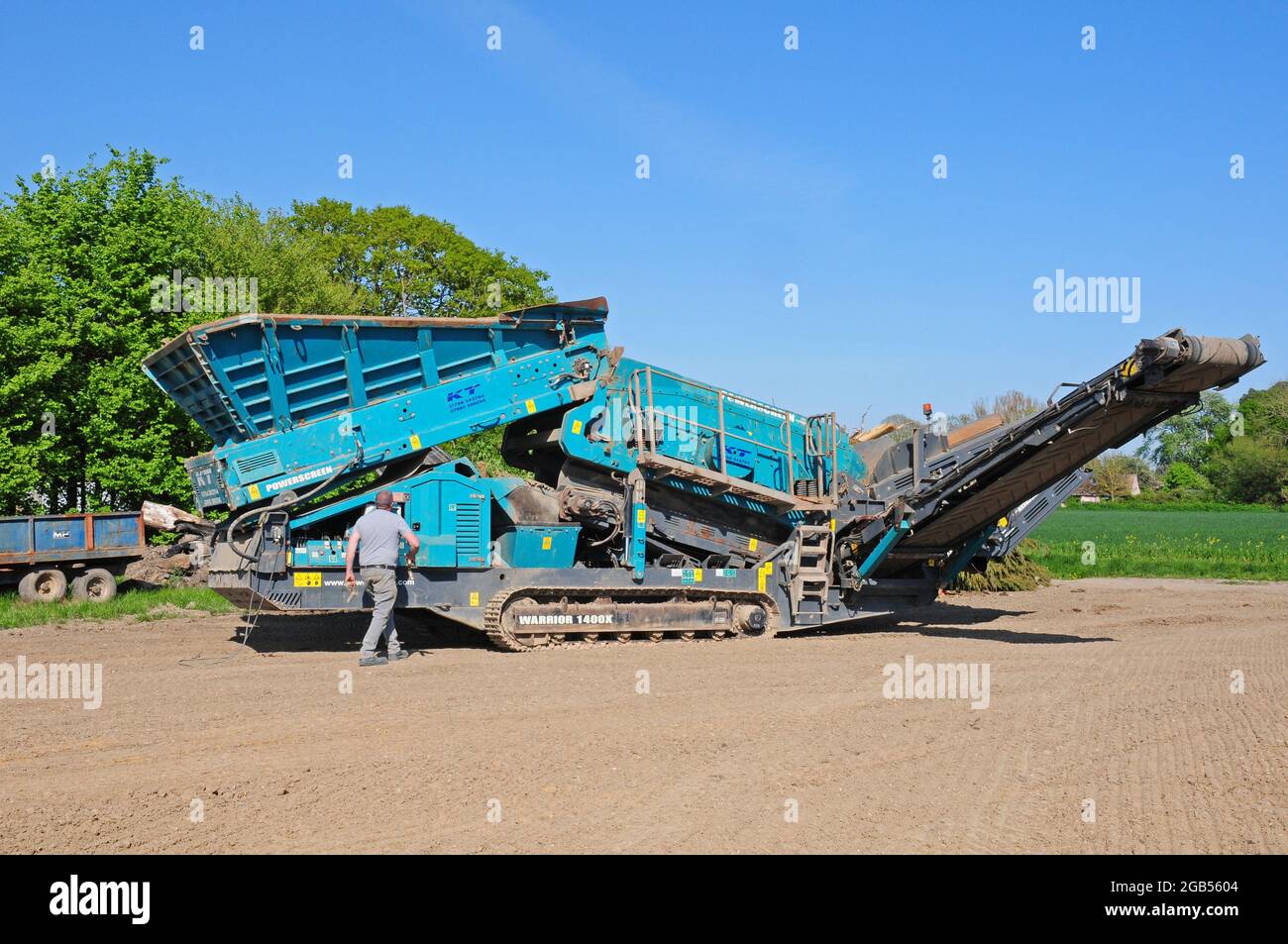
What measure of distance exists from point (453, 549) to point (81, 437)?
10.2 metres

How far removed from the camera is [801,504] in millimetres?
12969

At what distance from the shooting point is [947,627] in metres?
13.9

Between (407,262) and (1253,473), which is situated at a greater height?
(407,262)

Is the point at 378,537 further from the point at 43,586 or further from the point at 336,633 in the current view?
the point at 43,586

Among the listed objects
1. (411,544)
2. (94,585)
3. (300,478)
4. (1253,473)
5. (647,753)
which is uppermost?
(1253,473)

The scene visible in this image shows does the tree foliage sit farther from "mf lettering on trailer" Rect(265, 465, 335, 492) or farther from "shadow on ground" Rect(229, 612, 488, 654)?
"mf lettering on trailer" Rect(265, 465, 335, 492)

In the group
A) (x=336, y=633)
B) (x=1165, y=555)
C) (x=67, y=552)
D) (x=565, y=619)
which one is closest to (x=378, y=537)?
(x=565, y=619)

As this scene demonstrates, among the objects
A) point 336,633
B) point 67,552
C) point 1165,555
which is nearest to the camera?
point 336,633

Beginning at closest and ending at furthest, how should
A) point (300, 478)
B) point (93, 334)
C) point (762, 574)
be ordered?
point (300, 478)
point (762, 574)
point (93, 334)

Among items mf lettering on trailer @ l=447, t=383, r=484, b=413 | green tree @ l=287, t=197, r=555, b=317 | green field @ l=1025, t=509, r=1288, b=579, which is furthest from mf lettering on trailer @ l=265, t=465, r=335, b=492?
green tree @ l=287, t=197, r=555, b=317

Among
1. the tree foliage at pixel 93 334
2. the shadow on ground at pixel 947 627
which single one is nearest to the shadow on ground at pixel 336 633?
the shadow on ground at pixel 947 627

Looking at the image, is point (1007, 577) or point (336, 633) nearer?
point (336, 633)

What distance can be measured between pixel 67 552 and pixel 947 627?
1255 centimetres

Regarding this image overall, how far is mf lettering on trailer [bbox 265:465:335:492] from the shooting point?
10523mm
